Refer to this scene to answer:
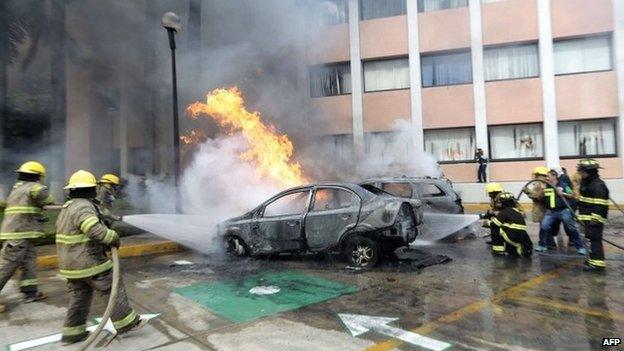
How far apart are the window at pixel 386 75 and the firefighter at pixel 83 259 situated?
46.2 ft

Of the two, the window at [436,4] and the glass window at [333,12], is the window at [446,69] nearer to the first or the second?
the window at [436,4]

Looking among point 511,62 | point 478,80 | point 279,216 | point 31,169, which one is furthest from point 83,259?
point 511,62

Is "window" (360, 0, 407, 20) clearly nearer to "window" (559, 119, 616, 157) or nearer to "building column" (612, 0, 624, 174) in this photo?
"building column" (612, 0, 624, 174)

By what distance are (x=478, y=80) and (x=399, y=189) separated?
8.94 m

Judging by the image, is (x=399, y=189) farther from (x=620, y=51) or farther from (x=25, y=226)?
(x=620, y=51)

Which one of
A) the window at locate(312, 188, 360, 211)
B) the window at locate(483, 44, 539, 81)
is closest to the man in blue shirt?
the window at locate(312, 188, 360, 211)

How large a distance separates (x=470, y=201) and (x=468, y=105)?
342 centimetres

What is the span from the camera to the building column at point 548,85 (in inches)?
558

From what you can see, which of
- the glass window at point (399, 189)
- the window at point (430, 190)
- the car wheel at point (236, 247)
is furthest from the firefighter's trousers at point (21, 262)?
the window at point (430, 190)

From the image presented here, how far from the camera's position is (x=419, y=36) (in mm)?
15711

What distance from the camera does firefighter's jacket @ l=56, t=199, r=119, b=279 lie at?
3.50 metres

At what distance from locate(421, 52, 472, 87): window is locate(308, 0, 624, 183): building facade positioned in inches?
1.4

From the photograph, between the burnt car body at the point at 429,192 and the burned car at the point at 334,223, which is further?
the burnt car body at the point at 429,192

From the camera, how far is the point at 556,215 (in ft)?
22.3
